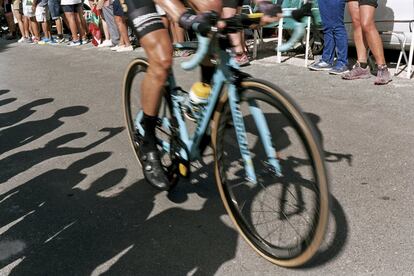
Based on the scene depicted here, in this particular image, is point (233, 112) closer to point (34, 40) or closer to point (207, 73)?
point (207, 73)

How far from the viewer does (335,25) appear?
6.90m

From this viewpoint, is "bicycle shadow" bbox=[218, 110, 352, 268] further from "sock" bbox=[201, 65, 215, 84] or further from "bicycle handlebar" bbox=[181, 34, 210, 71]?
"sock" bbox=[201, 65, 215, 84]

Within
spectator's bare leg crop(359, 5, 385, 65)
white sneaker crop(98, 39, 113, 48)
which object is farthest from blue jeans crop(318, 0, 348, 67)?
white sneaker crop(98, 39, 113, 48)

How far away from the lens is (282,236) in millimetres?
2758

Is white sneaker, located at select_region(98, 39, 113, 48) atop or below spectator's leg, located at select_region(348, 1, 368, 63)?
below

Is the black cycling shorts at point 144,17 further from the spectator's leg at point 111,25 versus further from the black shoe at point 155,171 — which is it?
the spectator's leg at point 111,25

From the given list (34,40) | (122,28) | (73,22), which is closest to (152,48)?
(122,28)

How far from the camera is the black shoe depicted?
3.38 m

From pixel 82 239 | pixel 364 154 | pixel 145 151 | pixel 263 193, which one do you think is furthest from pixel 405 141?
pixel 82 239

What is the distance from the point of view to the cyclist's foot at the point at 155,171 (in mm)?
3381

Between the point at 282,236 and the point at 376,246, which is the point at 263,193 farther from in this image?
the point at 376,246

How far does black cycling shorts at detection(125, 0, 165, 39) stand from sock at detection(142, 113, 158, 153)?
0.59 m

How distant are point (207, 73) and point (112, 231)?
48.4 inches

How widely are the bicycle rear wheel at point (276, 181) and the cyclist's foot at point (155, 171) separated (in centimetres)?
59
